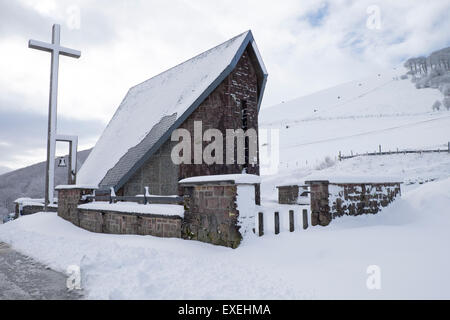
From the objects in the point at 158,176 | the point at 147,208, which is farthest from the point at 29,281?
the point at 158,176

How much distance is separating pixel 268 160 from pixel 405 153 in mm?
17355

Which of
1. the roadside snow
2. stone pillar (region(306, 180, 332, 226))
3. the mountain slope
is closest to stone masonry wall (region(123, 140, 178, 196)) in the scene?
the roadside snow

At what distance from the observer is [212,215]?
6078 mm

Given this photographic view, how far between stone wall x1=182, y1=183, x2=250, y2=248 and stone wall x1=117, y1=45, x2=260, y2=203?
3.64m

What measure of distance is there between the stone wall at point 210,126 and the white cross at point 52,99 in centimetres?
357

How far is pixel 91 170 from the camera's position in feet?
44.6

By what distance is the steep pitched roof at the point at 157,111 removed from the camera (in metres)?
10.4

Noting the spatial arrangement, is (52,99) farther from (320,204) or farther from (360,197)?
(360,197)

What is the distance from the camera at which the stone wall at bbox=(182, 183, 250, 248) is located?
572 centimetres

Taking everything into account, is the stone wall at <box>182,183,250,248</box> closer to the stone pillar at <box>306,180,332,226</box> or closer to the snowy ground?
the snowy ground

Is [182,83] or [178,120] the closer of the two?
[178,120]
